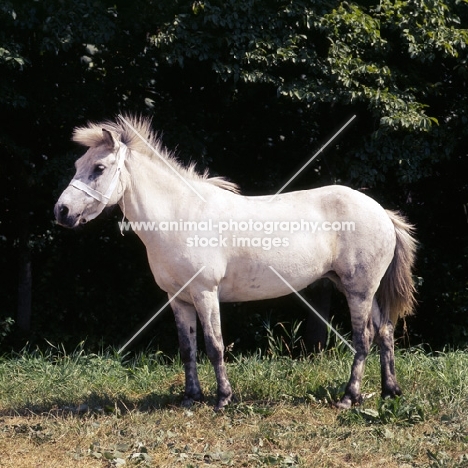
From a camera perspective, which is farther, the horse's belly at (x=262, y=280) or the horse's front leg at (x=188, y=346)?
the horse's front leg at (x=188, y=346)

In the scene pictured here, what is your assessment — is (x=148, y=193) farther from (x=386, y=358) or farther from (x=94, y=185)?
(x=386, y=358)

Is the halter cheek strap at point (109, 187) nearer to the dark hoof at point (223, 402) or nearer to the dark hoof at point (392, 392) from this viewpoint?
the dark hoof at point (223, 402)

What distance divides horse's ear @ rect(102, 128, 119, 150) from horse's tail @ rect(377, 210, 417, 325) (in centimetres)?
242

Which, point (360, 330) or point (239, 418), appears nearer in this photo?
point (239, 418)

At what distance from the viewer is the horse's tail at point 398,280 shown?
6516 millimetres

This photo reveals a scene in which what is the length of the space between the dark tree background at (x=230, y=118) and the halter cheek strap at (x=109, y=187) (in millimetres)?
1670

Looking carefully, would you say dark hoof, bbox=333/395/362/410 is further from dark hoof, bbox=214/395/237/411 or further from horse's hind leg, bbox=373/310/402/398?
dark hoof, bbox=214/395/237/411

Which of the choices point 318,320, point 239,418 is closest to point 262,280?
point 239,418

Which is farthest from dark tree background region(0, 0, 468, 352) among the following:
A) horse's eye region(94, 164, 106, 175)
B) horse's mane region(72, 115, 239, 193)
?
horse's eye region(94, 164, 106, 175)

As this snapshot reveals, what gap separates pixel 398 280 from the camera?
6559 mm

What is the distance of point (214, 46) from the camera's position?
24.4 feet

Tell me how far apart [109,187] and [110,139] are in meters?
0.38

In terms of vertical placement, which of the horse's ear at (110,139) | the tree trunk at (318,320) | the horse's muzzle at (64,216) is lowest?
the tree trunk at (318,320)

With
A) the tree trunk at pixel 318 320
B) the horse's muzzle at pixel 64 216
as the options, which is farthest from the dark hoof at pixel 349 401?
the tree trunk at pixel 318 320
